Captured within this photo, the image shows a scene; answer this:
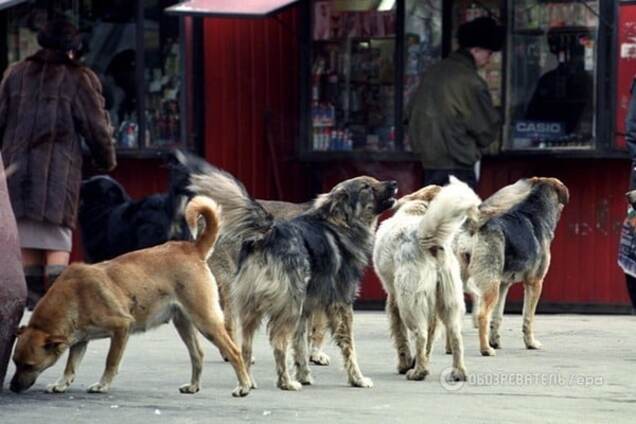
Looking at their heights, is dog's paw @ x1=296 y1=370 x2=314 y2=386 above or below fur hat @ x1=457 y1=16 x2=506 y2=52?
Result: below

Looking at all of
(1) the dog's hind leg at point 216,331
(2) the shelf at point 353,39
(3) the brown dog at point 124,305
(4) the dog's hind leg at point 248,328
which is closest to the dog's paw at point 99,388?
(3) the brown dog at point 124,305

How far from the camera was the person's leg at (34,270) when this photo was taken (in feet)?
39.4

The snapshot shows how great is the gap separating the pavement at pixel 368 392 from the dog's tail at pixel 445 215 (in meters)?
0.86

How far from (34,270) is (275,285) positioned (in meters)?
2.69

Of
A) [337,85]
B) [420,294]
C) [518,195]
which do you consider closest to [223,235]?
[420,294]

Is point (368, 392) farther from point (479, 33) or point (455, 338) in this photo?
point (479, 33)

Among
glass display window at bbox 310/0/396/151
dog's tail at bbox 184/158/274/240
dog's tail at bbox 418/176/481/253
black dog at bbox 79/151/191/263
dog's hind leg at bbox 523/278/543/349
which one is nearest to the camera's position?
dog's tail at bbox 184/158/274/240

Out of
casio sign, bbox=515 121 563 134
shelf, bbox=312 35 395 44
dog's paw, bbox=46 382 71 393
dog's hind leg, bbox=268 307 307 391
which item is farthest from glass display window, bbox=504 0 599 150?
dog's paw, bbox=46 382 71 393

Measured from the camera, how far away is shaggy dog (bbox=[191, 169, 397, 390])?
1010 centimetres

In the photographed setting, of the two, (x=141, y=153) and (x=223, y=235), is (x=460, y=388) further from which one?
(x=141, y=153)

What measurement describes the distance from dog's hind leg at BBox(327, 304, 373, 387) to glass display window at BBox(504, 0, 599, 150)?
5268mm

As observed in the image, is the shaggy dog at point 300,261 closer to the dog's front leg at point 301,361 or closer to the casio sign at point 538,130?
the dog's front leg at point 301,361

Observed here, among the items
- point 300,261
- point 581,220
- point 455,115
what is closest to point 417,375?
point 300,261

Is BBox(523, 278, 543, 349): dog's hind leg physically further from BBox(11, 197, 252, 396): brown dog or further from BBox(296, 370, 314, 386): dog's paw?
BBox(11, 197, 252, 396): brown dog
